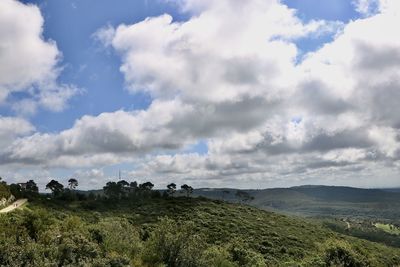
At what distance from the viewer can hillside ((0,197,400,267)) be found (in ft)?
153

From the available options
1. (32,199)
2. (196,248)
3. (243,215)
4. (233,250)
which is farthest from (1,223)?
(243,215)

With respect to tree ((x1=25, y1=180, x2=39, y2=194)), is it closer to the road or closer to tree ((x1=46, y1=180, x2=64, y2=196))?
tree ((x1=46, y1=180, x2=64, y2=196))

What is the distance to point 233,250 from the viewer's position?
9212 cm

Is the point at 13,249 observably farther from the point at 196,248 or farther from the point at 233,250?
the point at 233,250

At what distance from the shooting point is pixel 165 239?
64.3 meters

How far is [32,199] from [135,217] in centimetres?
2978

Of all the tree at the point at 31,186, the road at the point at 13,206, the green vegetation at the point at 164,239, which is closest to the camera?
the green vegetation at the point at 164,239

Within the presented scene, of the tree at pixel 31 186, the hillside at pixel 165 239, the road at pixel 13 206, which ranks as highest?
the tree at pixel 31 186

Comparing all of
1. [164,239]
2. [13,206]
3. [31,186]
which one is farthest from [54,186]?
[164,239]

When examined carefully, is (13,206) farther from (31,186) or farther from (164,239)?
(31,186)

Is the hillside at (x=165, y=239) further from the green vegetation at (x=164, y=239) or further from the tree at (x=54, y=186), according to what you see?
the tree at (x=54, y=186)

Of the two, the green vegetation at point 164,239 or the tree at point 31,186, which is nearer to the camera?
the green vegetation at point 164,239

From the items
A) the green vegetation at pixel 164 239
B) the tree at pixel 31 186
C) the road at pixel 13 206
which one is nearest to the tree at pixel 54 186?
the tree at pixel 31 186

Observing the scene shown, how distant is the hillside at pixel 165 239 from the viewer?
46594 mm
